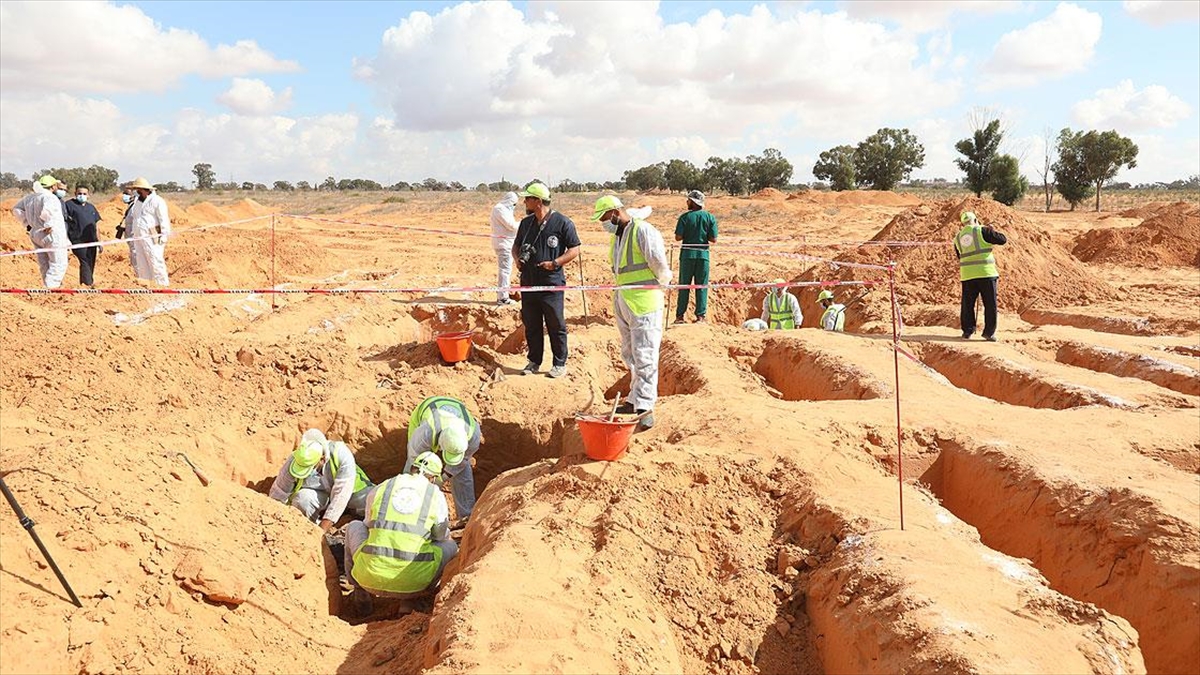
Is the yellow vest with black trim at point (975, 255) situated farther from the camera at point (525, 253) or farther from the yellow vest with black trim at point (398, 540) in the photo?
the yellow vest with black trim at point (398, 540)

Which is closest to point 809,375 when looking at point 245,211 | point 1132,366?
point 1132,366

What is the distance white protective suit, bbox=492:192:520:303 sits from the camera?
994 cm

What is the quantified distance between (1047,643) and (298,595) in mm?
4120

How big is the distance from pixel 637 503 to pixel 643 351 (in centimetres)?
148

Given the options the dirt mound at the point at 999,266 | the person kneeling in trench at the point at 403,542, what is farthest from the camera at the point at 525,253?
the dirt mound at the point at 999,266

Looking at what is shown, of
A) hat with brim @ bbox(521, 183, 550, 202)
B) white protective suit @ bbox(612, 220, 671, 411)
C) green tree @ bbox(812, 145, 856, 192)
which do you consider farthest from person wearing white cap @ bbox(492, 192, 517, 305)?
green tree @ bbox(812, 145, 856, 192)

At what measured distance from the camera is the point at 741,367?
345 inches

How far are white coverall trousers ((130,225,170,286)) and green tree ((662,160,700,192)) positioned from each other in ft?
140

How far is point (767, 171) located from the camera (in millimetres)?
50375

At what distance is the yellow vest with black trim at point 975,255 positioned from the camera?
955 centimetres

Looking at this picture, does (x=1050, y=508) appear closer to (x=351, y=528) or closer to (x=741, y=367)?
(x=741, y=367)

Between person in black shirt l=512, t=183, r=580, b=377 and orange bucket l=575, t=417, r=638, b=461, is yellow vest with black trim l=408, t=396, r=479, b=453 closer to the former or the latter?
person in black shirt l=512, t=183, r=580, b=377

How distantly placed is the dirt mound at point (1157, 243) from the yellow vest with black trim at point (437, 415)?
16.3 m

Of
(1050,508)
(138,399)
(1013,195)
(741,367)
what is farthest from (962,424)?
(1013,195)
